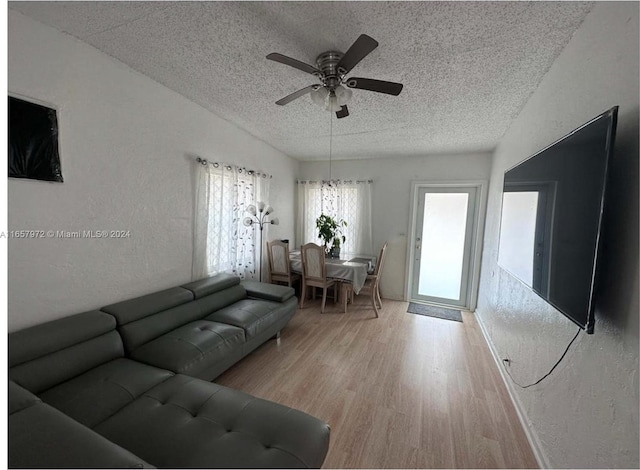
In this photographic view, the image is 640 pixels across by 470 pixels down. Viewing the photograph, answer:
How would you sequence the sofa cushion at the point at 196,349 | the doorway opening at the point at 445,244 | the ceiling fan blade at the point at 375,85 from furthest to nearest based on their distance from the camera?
the doorway opening at the point at 445,244 → the sofa cushion at the point at 196,349 → the ceiling fan blade at the point at 375,85

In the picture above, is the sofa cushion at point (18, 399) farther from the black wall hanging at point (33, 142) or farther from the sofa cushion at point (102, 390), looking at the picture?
the black wall hanging at point (33, 142)

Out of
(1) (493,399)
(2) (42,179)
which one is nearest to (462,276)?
(1) (493,399)

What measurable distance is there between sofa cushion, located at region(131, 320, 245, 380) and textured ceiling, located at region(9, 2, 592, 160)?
2.00m

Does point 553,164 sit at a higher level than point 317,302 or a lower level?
higher

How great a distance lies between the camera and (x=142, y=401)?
132 centimetres

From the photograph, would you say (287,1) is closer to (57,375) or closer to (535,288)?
(535,288)

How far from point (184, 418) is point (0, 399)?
795mm

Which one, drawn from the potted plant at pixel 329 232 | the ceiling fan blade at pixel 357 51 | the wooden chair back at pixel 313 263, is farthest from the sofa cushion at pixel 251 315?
the ceiling fan blade at pixel 357 51

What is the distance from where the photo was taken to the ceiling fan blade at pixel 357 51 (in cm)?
121

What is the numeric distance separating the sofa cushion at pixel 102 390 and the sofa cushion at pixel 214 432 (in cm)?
7

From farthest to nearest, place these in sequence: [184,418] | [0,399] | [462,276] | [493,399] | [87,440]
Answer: [462,276] → [493,399] → [184,418] → [87,440] → [0,399]

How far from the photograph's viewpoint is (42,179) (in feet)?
5.01

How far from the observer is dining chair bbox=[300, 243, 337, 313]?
3.47 meters

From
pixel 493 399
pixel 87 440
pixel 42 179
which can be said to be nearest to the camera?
pixel 87 440
